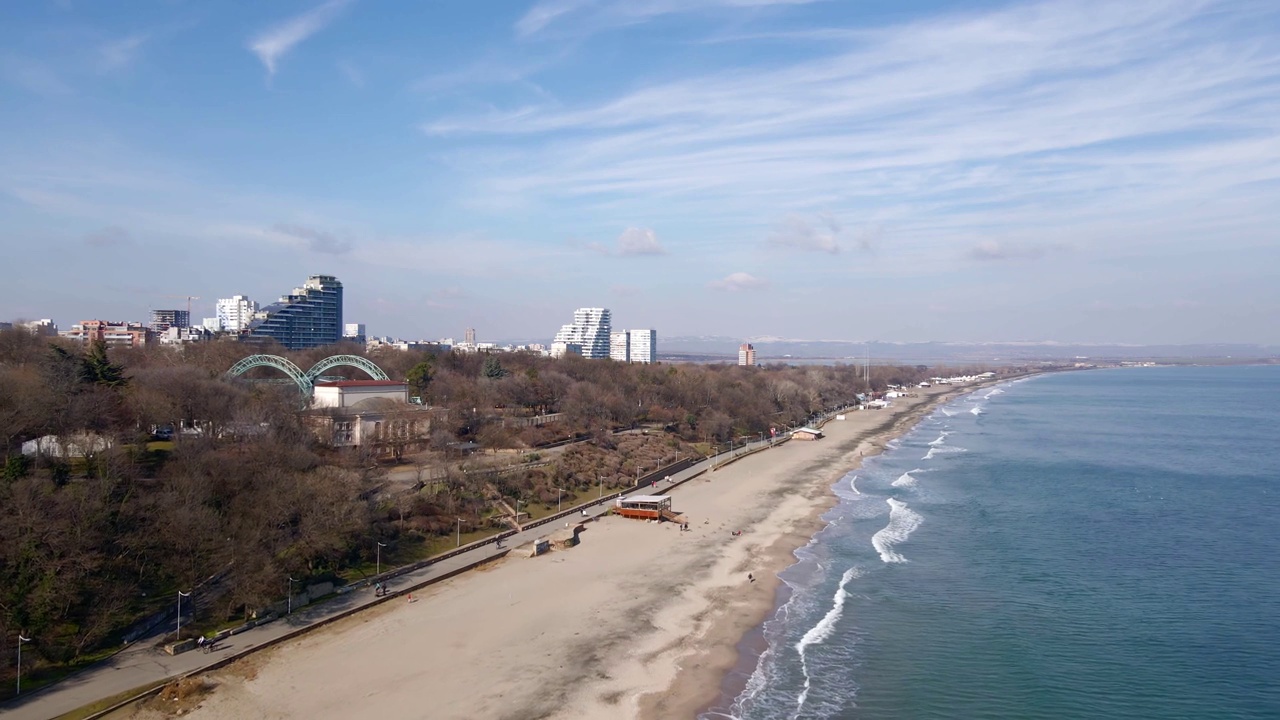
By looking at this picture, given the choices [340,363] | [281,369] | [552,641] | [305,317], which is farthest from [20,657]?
[305,317]

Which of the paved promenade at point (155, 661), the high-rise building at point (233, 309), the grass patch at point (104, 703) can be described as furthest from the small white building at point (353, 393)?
the high-rise building at point (233, 309)

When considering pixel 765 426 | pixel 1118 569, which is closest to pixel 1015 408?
pixel 765 426

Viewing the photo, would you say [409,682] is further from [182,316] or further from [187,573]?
[182,316]

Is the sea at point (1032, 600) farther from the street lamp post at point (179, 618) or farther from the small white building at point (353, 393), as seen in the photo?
the small white building at point (353, 393)

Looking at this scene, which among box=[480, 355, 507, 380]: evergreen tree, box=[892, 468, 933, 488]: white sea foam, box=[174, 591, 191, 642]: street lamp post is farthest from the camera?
box=[480, 355, 507, 380]: evergreen tree

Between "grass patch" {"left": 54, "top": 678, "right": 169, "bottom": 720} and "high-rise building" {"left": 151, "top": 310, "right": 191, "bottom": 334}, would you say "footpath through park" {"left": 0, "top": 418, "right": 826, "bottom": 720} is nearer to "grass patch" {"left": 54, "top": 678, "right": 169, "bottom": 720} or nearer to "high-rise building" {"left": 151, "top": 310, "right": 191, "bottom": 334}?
"grass patch" {"left": 54, "top": 678, "right": 169, "bottom": 720}

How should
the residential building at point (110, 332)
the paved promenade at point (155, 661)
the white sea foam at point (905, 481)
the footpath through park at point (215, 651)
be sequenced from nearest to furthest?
1. the paved promenade at point (155, 661)
2. the footpath through park at point (215, 651)
3. the white sea foam at point (905, 481)
4. the residential building at point (110, 332)

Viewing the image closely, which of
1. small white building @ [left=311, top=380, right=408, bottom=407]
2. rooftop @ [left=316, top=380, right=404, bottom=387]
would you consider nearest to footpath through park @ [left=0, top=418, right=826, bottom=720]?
small white building @ [left=311, top=380, right=408, bottom=407]
